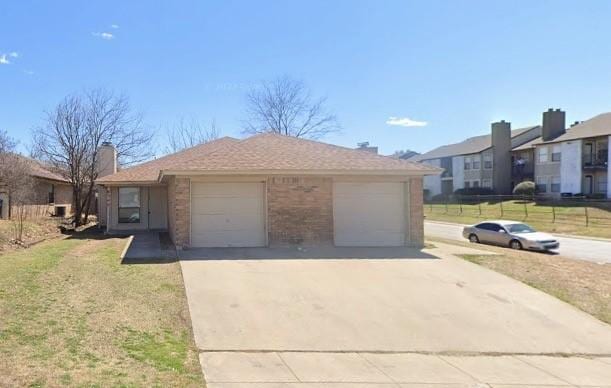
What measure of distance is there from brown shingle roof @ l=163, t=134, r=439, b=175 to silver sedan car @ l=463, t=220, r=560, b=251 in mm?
8180

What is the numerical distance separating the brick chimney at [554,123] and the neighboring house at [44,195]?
1723 inches

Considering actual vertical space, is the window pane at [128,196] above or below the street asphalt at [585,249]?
above

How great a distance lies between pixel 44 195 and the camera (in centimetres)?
3550

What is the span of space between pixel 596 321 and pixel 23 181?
2744cm

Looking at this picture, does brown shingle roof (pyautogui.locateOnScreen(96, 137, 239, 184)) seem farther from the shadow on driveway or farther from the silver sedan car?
the silver sedan car

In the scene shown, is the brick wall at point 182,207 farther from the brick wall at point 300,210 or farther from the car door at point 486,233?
the car door at point 486,233

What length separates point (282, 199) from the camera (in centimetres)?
1661

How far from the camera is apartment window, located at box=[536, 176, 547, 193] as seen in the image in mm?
51250

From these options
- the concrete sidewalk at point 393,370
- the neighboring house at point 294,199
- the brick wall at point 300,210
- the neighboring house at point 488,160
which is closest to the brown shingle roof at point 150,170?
the neighboring house at point 294,199

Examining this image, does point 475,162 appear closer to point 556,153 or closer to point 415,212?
point 556,153

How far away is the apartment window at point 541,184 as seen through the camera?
168ft

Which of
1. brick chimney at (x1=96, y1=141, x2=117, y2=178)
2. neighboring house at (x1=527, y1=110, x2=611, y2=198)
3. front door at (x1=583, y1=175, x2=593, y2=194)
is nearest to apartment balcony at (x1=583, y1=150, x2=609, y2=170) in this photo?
neighboring house at (x1=527, y1=110, x2=611, y2=198)

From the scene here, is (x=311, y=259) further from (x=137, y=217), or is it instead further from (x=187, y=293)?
(x=137, y=217)

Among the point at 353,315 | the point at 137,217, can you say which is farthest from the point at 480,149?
the point at 353,315
